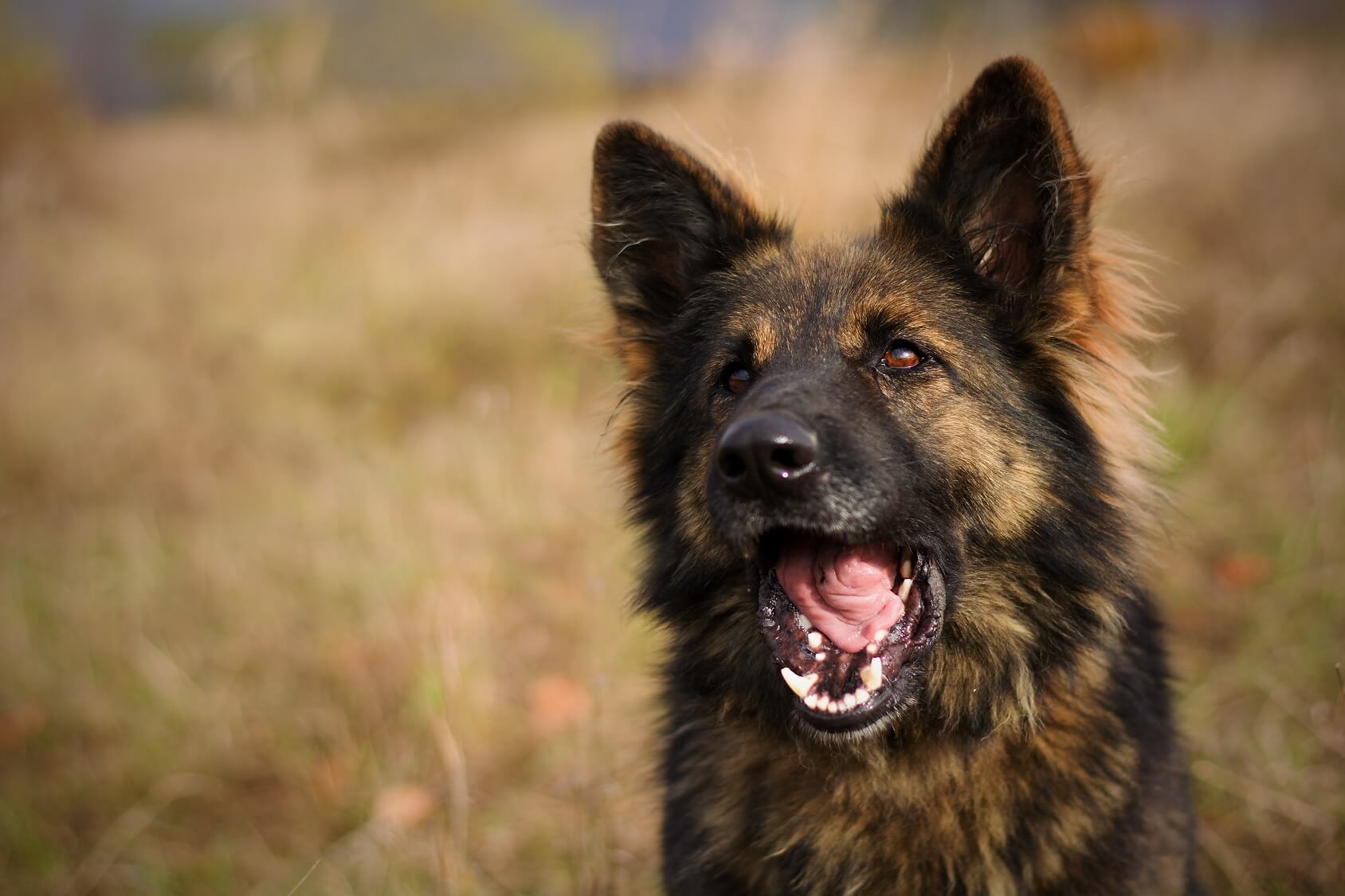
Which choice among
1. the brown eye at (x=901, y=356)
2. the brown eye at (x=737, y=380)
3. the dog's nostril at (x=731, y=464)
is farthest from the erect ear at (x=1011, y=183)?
the dog's nostril at (x=731, y=464)

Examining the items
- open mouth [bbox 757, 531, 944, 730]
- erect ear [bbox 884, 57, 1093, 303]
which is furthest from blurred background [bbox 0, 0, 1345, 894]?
open mouth [bbox 757, 531, 944, 730]

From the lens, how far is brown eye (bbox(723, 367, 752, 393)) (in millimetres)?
2631

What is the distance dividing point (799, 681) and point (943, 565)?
18.8 inches

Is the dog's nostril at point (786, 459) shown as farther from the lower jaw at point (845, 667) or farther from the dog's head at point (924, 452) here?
the lower jaw at point (845, 667)

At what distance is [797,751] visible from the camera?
2.44 meters

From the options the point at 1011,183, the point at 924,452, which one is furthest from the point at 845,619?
the point at 1011,183

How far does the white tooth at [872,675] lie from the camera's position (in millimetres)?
2205

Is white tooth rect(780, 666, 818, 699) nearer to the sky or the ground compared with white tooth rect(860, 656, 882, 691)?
nearer to the ground

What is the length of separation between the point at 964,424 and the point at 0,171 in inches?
461

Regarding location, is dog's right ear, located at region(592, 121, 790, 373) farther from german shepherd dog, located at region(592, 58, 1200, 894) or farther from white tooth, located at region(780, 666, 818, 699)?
white tooth, located at region(780, 666, 818, 699)

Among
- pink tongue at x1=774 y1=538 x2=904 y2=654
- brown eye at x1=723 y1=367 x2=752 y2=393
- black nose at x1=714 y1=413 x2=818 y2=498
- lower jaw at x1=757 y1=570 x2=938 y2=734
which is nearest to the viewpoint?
black nose at x1=714 y1=413 x2=818 y2=498

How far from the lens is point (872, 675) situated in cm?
221

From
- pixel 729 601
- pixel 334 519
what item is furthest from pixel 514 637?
pixel 729 601

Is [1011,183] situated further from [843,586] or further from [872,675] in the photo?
[872,675]
